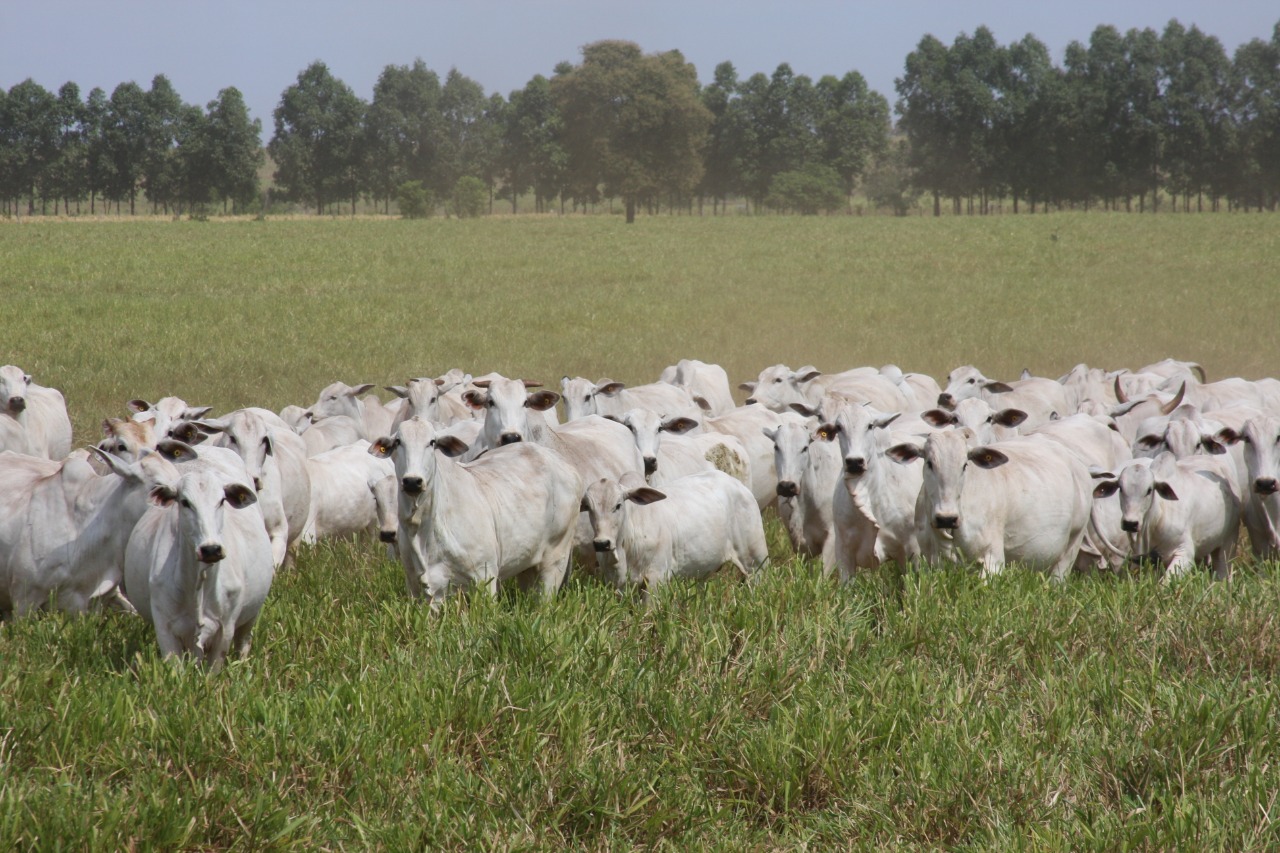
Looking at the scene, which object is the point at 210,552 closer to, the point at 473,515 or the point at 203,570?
the point at 203,570

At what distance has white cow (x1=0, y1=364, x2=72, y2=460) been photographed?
38.1 ft

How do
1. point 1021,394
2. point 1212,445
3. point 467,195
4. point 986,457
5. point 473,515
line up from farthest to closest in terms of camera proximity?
point 467,195
point 1021,394
point 1212,445
point 986,457
point 473,515

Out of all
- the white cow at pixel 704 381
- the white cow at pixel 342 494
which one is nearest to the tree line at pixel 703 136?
the white cow at pixel 704 381

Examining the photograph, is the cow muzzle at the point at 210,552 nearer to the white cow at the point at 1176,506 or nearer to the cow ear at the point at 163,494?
the cow ear at the point at 163,494

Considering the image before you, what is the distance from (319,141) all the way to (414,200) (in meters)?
35.8

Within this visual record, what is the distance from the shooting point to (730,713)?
18.4ft

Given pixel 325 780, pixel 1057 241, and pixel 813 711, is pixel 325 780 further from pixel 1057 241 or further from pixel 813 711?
pixel 1057 241

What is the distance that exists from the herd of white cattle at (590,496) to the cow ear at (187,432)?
0.03 m

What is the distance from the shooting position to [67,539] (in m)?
7.45

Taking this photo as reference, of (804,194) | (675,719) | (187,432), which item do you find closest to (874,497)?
(675,719)

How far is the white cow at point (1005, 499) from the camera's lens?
7.94 m

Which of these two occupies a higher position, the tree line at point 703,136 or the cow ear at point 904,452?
the tree line at point 703,136

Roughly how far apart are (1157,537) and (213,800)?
7008 mm

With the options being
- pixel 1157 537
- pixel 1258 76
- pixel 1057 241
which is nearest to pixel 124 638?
pixel 1157 537
